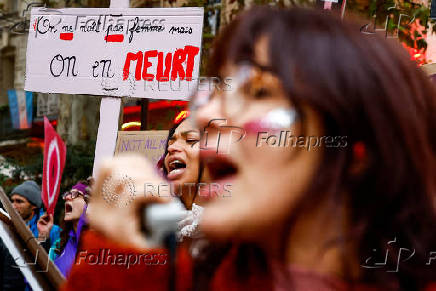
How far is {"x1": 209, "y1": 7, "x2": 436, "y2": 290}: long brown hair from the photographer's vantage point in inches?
38.9

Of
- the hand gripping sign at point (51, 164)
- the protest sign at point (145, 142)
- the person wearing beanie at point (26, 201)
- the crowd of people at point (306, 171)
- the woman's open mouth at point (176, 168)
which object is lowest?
the person wearing beanie at point (26, 201)

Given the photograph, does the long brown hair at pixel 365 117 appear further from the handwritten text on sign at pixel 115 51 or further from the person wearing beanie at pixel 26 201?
the person wearing beanie at pixel 26 201

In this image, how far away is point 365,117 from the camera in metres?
1.00

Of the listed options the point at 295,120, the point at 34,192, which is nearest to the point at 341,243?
the point at 295,120

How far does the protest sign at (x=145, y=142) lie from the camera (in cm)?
367

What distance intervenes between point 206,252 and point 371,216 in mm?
307

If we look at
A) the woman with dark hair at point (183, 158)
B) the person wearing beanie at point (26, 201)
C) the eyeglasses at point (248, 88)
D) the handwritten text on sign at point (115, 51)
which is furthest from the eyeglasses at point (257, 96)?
the person wearing beanie at point (26, 201)

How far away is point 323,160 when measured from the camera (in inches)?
39.0

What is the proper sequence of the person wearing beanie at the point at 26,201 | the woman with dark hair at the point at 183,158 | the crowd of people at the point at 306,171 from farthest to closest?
1. the person wearing beanie at the point at 26,201
2. the woman with dark hair at the point at 183,158
3. the crowd of people at the point at 306,171

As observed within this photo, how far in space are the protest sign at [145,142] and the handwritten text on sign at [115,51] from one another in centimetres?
23

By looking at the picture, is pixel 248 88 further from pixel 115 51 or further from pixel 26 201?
pixel 26 201

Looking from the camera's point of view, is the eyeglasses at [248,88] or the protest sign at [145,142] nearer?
the eyeglasses at [248,88]

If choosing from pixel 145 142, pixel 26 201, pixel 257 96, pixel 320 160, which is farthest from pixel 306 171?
pixel 26 201

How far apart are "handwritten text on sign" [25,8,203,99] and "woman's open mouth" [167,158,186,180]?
135cm
